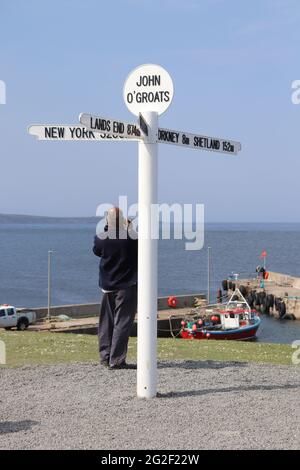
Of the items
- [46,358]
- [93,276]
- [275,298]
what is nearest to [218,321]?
[275,298]

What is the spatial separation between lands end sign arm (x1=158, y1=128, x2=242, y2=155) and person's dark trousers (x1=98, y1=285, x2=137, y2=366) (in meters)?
2.03

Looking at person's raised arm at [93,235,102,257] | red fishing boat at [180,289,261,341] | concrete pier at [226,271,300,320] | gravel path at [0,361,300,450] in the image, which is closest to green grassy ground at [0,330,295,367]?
gravel path at [0,361,300,450]

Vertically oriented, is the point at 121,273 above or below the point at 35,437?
above

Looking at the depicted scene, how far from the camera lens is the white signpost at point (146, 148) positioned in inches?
285

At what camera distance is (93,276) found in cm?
9794

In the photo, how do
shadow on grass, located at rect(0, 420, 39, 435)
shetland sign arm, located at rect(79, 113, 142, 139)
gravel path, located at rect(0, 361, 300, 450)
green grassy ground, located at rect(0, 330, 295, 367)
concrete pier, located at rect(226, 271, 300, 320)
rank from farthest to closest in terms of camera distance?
concrete pier, located at rect(226, 271, 300, 320)
green grassy ground, located at rect(0, 330, 295, 367)
shetland sign arm, located at rect(79, 113, 142, 139)
shadow on grass, located at rect(0, 420, 39, 435)
gravel path, located at rect(0, 361, 300, 450)

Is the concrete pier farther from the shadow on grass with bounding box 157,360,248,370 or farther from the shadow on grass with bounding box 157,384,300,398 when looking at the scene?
the shadow on grass with bounding box 157,384,300,398

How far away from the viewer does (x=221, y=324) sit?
39.3m

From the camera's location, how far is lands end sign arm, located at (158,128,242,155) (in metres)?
7.41

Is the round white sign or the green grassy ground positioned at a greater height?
the round white sign

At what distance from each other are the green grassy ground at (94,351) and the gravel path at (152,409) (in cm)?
95

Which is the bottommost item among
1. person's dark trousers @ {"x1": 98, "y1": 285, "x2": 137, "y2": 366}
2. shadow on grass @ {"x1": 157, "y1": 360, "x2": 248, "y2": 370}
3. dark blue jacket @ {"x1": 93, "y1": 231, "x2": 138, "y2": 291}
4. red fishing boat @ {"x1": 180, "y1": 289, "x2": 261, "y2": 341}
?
red fishing boat @ {"x1": 180, "y1": 289, "x2": 261, "y2": 341}

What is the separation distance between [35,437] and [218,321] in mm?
34233

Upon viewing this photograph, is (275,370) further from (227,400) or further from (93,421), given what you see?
(93,421)
